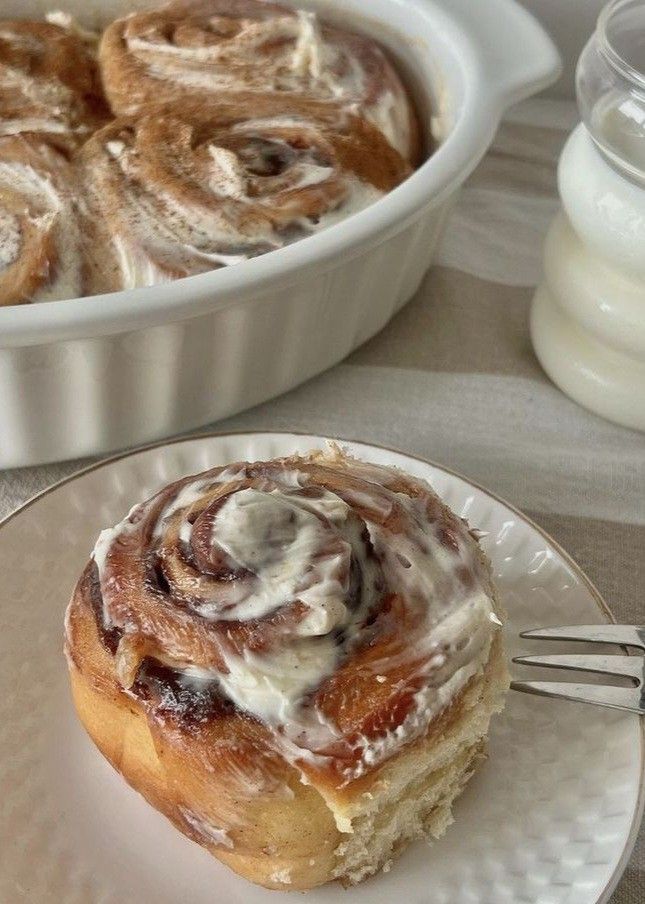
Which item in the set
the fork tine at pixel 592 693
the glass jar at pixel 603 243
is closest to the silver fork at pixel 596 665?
the fork tine at pixel 592 693

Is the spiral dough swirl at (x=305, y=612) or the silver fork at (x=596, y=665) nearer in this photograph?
the spiral dough swirl at (x=305, y=612)

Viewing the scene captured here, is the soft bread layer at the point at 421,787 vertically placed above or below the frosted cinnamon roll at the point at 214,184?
below

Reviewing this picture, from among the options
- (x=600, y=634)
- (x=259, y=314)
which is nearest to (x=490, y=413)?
(x=259, y=314)

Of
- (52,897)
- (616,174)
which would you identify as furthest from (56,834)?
(616,174)

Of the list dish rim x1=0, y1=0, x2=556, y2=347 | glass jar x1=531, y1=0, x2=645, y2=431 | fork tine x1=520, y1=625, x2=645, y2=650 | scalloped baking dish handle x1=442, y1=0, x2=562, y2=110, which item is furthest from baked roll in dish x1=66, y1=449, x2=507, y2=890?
scalloped baking dish handle x1=442, y1=0, x2=562, y2=110

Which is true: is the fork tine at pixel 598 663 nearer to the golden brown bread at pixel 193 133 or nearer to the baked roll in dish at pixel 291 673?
the baked roll in dish at pixel 291 673

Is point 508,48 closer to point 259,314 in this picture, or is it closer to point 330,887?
point 259,314
